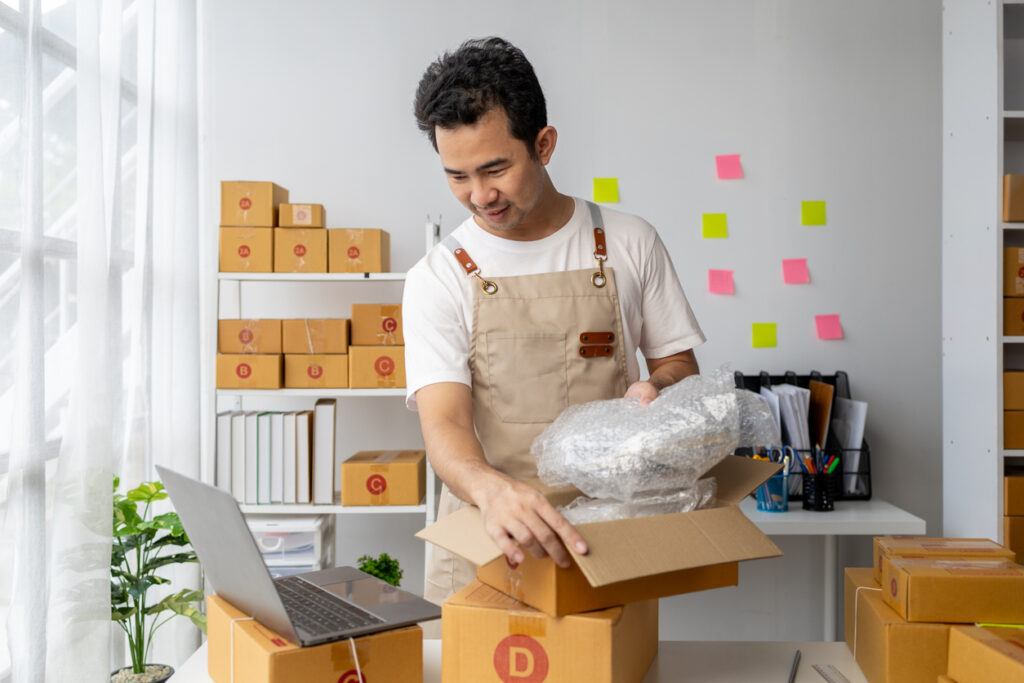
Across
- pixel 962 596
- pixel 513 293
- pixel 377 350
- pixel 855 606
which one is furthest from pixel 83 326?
pixel 962 596

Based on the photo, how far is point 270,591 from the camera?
3.05ft

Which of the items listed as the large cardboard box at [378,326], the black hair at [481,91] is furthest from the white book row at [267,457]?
the black hair at [481,91]

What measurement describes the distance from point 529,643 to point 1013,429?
1.88 meters

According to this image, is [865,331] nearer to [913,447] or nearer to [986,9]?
[913,447]

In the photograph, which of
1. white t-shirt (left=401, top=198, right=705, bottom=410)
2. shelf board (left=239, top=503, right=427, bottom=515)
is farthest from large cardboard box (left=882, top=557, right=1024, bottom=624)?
shelf board (left=239, top=503, right=427, bottom=515)

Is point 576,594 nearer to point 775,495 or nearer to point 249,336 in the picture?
point 775,495

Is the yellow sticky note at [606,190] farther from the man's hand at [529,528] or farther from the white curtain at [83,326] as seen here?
the man's hand at [529,528]

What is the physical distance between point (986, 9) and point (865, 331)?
1034 mm

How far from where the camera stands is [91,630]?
1.93 metres

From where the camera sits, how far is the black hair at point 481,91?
135 centimetres

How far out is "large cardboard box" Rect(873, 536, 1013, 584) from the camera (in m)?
1.21

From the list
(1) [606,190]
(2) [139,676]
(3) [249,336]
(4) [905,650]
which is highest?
(1) [606,190]

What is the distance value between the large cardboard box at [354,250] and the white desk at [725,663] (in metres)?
1.51

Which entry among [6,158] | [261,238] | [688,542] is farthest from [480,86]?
[261,238]
